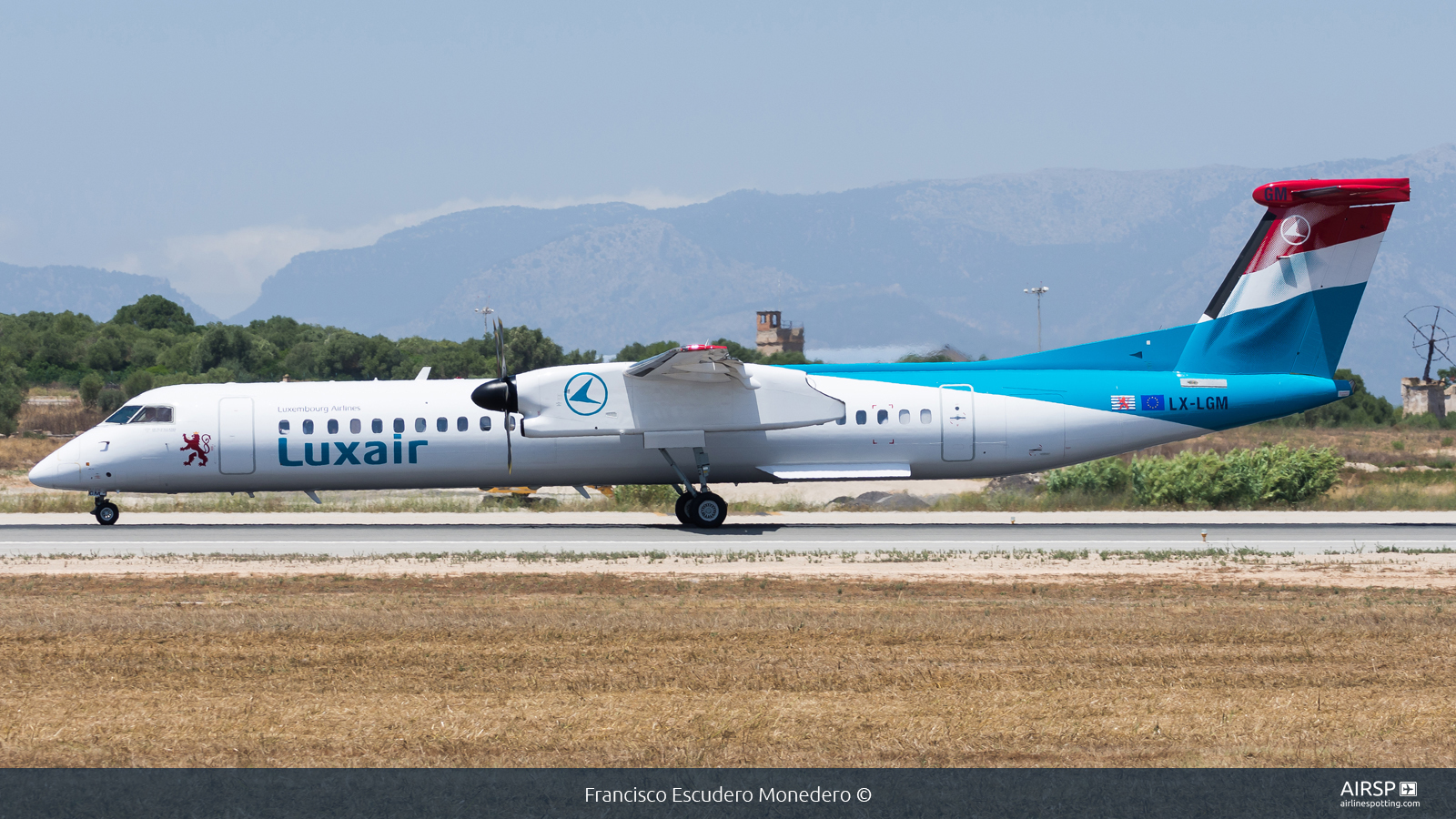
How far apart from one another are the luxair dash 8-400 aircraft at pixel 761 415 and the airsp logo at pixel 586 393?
0.03m

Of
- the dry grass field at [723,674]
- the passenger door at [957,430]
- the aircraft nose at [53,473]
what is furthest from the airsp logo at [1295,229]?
the aircraft nose at [53,473]

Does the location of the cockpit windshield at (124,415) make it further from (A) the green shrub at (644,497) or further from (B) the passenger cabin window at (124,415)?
(A) the green shrub at (644,497)

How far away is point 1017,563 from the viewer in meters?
20.5

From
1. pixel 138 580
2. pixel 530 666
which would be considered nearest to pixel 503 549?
pixel 138 580

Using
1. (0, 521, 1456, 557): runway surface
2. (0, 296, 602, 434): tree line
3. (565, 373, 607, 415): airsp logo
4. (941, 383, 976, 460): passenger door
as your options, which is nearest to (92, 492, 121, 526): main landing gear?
(0, 521, 1456, 557): runway surface

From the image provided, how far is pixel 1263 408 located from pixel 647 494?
15.2 meters

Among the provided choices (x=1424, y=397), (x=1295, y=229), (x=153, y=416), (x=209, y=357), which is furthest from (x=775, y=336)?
(x=153, y=416)

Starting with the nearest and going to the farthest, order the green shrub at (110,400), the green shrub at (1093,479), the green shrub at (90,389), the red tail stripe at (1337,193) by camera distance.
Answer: the red tail stripe at (1337,193), the green shrub at (1093,479), the green shrub at (110,400), the green shrub at (90,389)

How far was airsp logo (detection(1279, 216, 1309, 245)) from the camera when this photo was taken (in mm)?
26562

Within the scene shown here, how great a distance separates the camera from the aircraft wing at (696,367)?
24297mm

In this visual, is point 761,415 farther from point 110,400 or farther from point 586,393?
point 110,400

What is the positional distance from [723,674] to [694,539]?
12576 mm

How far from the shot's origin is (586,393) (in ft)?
82.8
